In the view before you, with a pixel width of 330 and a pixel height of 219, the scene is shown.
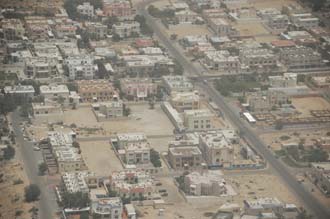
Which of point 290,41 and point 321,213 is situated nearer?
point 321,213

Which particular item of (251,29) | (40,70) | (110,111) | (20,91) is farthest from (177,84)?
(251,29)

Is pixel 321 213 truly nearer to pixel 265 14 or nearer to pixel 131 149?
pixel 131 149

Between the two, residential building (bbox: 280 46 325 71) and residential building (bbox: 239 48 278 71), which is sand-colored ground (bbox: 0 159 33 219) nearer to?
residential building (bbox: 239 48 278 71)

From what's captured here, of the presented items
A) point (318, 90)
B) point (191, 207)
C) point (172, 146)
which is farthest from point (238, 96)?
point (191, 207)

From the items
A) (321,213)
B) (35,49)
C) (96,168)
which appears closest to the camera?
(321,213)

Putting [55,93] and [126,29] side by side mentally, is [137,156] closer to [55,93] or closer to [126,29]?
[55,93]

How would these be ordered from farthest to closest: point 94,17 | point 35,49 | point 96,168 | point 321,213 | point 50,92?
point 94,17, point 35,49, point 50,92, point 96,168, point 321,213

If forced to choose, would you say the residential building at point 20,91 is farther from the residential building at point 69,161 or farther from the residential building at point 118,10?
the residential building at point 118,10
